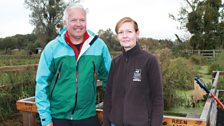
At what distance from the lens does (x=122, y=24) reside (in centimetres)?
207

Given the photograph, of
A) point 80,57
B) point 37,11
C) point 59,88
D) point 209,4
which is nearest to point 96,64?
point 80,57

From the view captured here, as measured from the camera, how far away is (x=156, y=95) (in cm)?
197

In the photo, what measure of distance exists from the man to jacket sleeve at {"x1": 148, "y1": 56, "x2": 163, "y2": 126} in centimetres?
51

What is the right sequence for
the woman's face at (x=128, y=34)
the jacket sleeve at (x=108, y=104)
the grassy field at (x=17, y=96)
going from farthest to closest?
1. the grassy field at (x=17, y=96)
2. the jacket sleeve at (x=108, y=104)
3. the woman's face at (x=128, y=34)

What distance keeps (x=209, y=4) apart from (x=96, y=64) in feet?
94.2

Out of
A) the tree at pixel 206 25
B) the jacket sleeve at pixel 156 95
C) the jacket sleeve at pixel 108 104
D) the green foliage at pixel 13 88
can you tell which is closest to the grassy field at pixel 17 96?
the green foliage at pixel 13 88

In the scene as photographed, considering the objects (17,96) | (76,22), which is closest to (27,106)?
(76,22)

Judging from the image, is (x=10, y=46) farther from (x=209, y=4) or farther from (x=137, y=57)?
(x=137, y=57)

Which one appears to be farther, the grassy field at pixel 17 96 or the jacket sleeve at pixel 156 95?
the grassy field at pixel 17 96

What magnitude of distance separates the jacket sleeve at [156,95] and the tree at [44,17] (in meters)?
31.7

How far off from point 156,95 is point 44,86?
2.66 feet

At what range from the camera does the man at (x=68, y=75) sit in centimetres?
222

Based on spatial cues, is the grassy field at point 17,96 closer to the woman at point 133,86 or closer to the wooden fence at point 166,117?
the wooden fence at point 166,117

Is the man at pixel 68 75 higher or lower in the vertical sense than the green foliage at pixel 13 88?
higher
